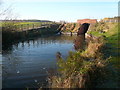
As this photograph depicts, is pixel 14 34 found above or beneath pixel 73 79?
above

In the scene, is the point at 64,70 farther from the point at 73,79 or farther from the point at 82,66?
the point at 73,79

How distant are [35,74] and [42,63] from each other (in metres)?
4.11

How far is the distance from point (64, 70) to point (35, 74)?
445cm

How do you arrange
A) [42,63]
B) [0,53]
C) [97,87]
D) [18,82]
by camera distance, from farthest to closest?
[0,53] < [42,63] < [18,82] < [97,87]

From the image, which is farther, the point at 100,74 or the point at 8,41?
the point at 8,41

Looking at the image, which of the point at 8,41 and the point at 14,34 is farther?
the point at 14,34

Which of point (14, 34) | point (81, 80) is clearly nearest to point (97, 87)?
point (81, 80)

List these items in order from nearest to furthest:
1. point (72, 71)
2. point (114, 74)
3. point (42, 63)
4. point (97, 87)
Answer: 1. point (97, 87)
2. point (72, 71)
3. point (114, 74)
4. point (42, 63)

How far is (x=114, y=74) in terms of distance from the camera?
14.8 m

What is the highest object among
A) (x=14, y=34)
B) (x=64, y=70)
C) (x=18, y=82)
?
(x=14, y=34)

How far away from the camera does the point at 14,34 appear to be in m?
38.5

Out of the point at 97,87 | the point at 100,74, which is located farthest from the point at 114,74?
the point at 97,87

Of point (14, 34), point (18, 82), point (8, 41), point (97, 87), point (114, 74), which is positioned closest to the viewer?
point (97, 87)

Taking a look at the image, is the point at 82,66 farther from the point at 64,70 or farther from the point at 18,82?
the point at 18,82
